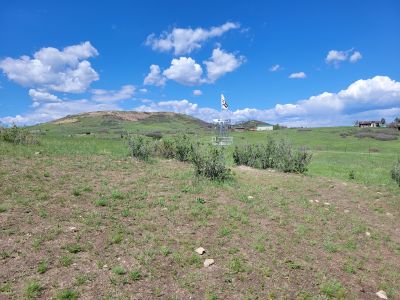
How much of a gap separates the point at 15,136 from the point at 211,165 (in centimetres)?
1050

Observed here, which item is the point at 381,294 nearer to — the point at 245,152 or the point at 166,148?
the point at 245,152

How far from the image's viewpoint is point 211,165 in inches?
528

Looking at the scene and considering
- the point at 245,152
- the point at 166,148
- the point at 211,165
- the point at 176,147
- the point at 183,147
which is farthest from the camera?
the point at 245,152

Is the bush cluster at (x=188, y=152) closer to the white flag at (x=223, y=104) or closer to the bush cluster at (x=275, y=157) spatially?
the bush cluster at (x=275, y=157)

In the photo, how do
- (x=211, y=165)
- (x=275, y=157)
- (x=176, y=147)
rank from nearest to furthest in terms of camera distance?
(x=211, y=165)
(x=275, y=157)
(x=176, y=147)

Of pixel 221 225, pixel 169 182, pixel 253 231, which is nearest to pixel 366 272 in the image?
pixel 253 231

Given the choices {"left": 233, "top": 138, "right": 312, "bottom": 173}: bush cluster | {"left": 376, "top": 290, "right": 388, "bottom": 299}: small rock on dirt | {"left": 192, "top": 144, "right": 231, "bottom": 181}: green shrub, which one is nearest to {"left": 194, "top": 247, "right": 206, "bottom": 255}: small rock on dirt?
{"left": 376, "top": 290, "right": 388, "bottom": 299}: small rock on dirt

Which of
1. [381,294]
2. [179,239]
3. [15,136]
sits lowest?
[381,294]

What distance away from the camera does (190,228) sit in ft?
27.7

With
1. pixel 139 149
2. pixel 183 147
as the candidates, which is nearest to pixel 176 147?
pixel 183 147

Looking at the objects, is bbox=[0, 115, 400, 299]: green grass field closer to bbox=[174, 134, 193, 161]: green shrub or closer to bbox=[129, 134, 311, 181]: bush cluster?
bbox=[129, 134, 311, 181]: bush cluster

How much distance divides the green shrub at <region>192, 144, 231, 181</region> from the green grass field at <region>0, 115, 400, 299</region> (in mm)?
630

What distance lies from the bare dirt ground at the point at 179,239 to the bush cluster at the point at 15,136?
200 inches

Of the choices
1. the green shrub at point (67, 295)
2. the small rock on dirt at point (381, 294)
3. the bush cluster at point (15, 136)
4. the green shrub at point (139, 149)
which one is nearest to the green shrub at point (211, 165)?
the green shrub at point (139, 149)
